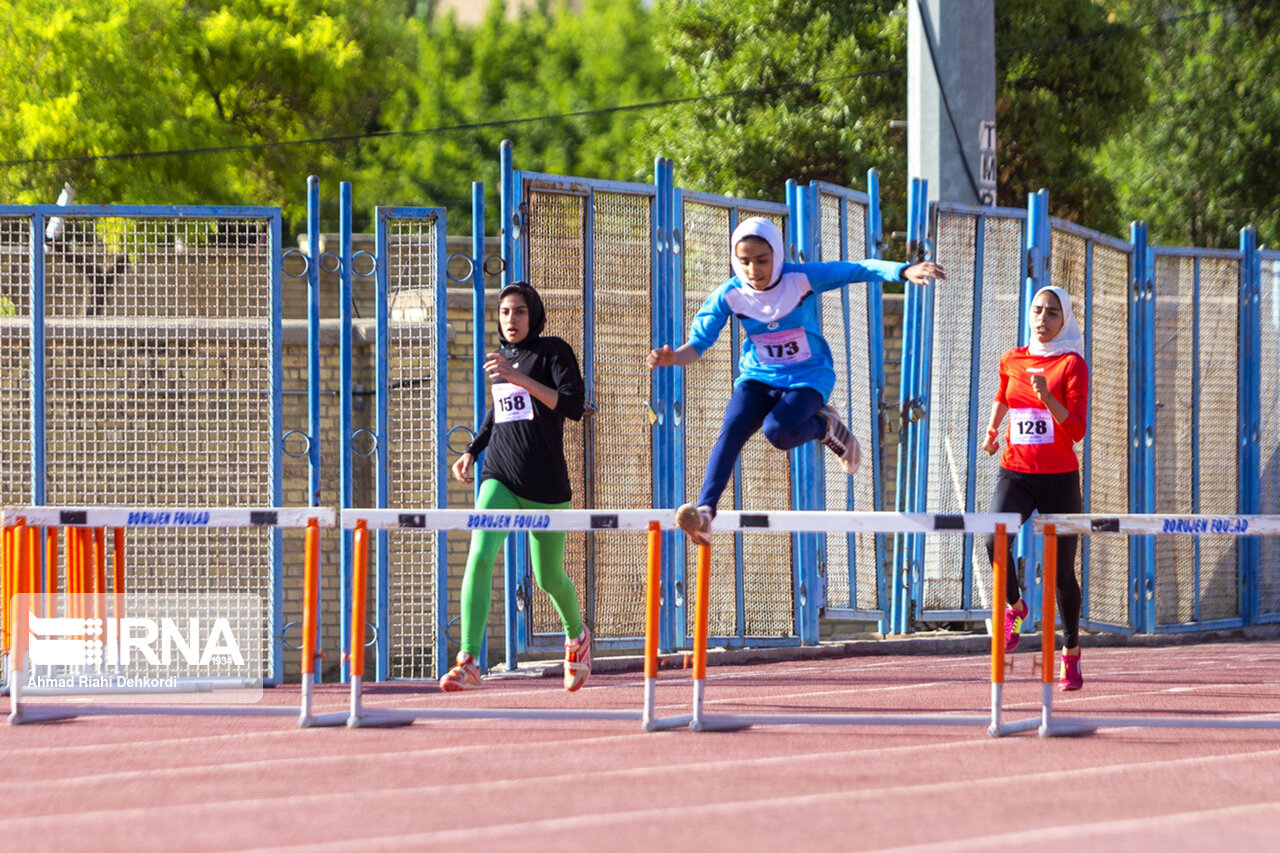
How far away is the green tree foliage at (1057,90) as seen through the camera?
2516cm

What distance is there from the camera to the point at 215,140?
2930 cm

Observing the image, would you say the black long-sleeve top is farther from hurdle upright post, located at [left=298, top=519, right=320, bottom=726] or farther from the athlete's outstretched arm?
hurdle upright post, located at [left=298, top=519, right=320, bottom=726]

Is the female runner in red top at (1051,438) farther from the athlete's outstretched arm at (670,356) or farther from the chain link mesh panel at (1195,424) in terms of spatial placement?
the chain link mesh panel at (1195,424)

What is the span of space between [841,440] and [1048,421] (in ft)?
4.64

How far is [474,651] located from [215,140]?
22835 mm

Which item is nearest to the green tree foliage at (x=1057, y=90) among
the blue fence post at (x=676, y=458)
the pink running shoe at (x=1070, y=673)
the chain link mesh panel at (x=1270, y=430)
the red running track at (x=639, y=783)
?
the chain link mesh panel at (x=1270, y=430)

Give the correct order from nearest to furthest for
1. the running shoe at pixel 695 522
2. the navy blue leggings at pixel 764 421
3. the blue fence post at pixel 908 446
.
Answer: the running shoe at pixel 695 522 < the navy blue leggings at pixel 764 421 < the blue fence post at pixel 908 446

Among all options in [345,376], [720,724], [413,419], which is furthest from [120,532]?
[413,419]

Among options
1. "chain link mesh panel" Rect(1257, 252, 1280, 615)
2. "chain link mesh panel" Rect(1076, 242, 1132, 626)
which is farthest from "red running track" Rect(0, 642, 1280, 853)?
"chain link mesh panel" Rect(1257, 252, 1280, 615)

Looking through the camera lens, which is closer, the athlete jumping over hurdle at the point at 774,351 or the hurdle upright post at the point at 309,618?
the hurdle upright post at the point at 309,618

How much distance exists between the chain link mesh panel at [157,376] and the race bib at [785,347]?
349 cm

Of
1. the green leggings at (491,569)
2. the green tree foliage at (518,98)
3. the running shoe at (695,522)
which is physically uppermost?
the green tree foliage at (518,98)

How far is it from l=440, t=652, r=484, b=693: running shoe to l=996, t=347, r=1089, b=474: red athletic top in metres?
3.03

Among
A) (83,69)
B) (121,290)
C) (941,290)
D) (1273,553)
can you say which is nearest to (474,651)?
(121,290)
